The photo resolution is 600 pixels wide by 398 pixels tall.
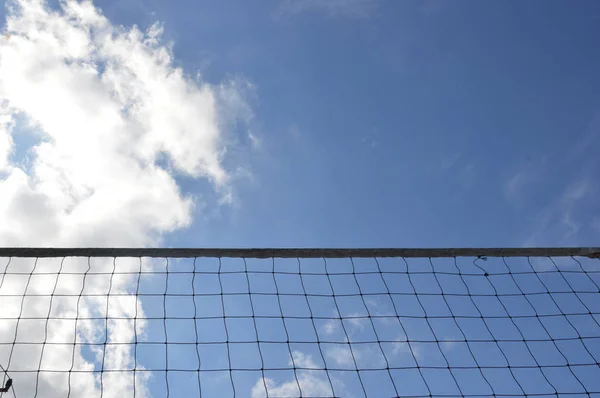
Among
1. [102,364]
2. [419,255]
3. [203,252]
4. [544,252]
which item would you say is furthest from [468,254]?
[102,364]

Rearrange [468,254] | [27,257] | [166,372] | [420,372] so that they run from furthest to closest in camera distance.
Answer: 1. [468,254]
2. [27,257]
3. [420,372]
4. [166,372]

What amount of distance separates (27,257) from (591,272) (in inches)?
187

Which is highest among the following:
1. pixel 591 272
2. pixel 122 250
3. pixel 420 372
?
pixel 122 250

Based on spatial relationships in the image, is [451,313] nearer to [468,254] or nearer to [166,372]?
[468,254]

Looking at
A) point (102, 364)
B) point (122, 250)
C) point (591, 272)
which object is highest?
point (122, 250)

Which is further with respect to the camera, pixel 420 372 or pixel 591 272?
pixel 591 272

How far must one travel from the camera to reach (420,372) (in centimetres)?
381

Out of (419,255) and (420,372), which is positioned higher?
(419,255)

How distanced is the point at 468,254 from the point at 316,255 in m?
1.31

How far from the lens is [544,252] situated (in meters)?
4.55

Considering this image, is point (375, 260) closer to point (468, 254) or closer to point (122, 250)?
point (468, 254)

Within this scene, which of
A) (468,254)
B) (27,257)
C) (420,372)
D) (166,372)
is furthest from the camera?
(468,254)

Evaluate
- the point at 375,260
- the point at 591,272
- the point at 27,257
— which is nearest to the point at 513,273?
the point at 591,272

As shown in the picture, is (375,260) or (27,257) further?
(375,260)
